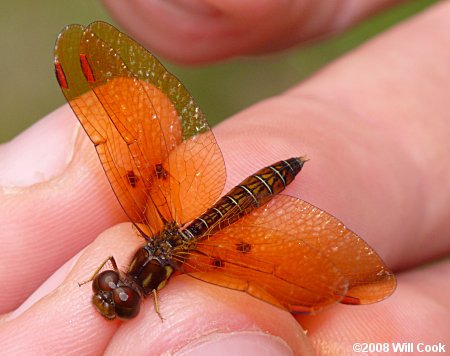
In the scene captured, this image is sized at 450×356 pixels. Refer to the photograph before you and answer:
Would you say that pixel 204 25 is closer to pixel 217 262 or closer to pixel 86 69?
pixel 86 69

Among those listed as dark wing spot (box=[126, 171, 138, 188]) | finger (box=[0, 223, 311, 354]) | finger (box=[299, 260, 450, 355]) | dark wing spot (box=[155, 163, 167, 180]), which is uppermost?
dark wing spot (box=[126, 171, 138, 188])

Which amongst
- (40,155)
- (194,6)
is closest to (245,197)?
(40,155)

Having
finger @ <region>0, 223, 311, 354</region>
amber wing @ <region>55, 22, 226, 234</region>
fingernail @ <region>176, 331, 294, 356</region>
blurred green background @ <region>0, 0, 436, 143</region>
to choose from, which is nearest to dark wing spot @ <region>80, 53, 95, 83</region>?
amber wing @ <region>55, 22, 226, 234</region>

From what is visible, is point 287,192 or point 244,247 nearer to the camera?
point 244,247

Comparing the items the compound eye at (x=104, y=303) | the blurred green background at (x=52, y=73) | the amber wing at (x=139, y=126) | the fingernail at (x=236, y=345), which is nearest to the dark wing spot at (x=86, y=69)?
Answer: the amber wing at (x=139, y=126)

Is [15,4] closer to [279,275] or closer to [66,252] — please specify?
[66,252]

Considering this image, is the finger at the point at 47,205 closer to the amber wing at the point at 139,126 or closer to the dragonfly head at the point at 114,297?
the amber wing at the point at 139,126

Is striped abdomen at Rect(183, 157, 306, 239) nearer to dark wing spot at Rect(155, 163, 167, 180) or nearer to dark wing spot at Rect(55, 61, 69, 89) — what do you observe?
dark wing spot at Rect(155, 163, 167, 180)
